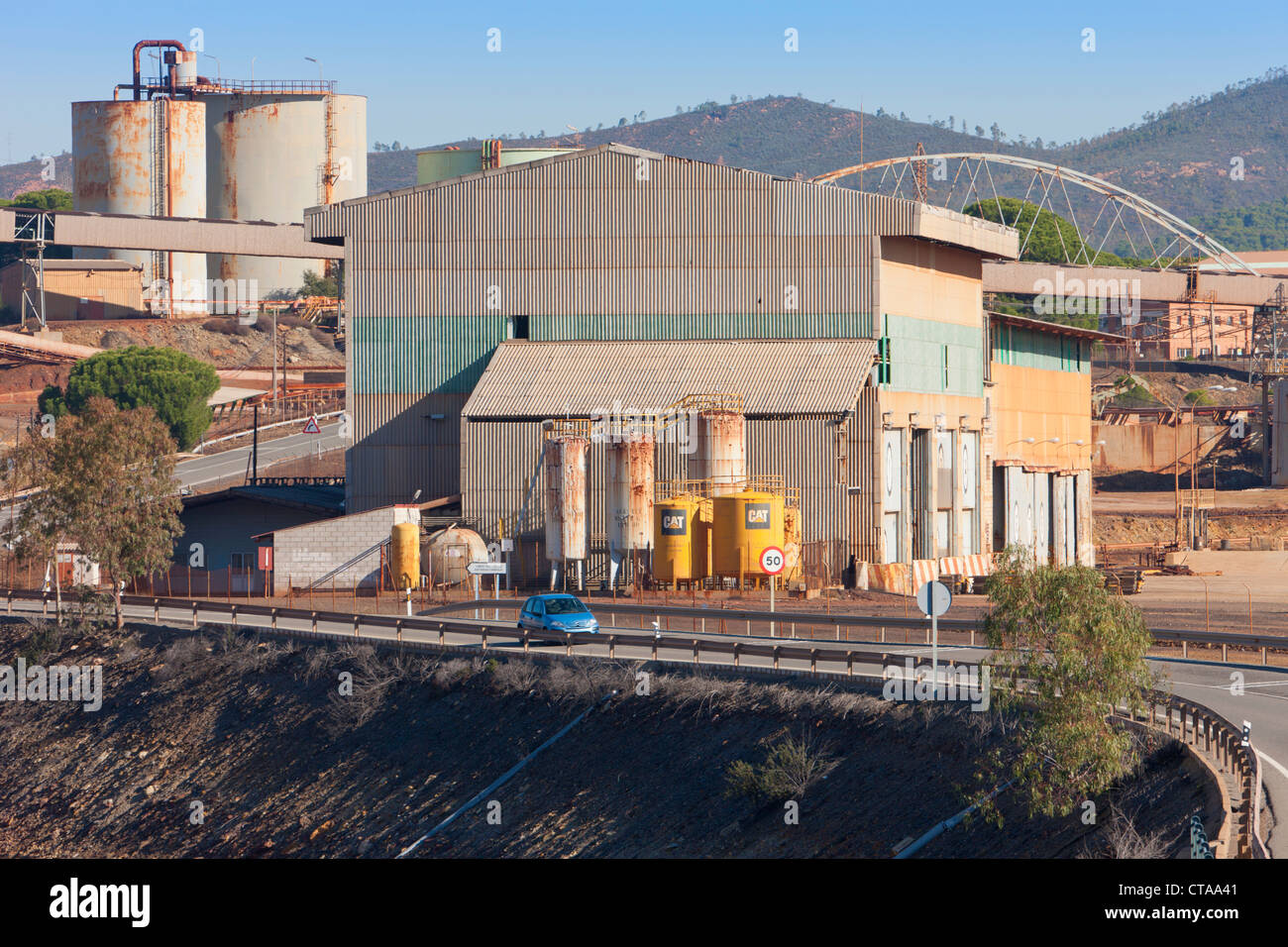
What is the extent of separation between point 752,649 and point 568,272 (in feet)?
94.5

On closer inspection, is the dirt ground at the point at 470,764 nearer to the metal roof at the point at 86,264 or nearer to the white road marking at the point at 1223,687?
the white road marking at the point at 1223,687

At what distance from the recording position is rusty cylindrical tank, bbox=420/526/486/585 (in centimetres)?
5712

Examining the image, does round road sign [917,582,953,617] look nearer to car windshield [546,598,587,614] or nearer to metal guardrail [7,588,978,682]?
metal guardrail [7,588,978,682]

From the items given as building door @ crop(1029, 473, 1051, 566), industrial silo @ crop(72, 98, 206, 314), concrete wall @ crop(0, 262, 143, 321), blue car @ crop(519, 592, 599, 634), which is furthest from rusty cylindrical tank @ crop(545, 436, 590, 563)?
industrial silo @ crop(72, 98, 206, 314)

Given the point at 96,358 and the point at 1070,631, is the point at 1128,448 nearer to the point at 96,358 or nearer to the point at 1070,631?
the point at 96,358

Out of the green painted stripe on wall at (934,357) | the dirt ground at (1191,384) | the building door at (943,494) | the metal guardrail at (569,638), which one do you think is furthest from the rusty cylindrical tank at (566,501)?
the dirt ground at (1191,384)

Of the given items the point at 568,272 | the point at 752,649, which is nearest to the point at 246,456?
the point at 568,272

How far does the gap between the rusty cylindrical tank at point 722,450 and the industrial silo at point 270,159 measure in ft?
304

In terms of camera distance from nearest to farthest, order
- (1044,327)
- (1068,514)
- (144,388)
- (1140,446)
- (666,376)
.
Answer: (666,376) → (1068,514) → (1044,327) → (1140,446) → (144,388)

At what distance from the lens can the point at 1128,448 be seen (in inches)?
4296

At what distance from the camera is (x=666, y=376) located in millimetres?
59281

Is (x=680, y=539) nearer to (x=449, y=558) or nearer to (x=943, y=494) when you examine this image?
(x=449, y=558)

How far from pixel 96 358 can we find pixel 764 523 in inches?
2856
